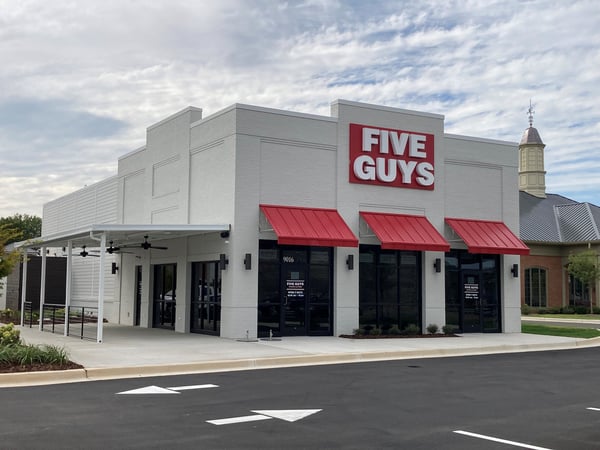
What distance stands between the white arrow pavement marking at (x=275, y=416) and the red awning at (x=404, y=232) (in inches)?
496

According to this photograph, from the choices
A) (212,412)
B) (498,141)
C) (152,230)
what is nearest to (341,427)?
(212,412)

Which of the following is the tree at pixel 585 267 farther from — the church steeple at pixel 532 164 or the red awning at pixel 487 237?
the red awning at pixel 487 237

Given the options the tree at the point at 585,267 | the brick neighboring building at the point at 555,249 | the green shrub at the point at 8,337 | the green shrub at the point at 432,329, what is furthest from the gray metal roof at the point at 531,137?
the green shrub at the point at 8,337

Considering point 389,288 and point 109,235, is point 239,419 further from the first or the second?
point 389,288

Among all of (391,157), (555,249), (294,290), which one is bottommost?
(294,290)

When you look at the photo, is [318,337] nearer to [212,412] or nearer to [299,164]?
[299,164]

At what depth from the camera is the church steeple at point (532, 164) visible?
5700 centimetres

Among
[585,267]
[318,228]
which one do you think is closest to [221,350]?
[318,228]

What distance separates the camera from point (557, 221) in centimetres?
4881

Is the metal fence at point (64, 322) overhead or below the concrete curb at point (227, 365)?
overhead

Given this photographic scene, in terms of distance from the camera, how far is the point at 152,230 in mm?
20094

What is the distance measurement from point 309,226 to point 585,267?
27.5 meters

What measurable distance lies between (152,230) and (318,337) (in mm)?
6072

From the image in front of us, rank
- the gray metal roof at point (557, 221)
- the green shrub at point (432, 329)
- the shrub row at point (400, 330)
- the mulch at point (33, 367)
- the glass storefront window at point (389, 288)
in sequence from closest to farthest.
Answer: the mulch at point (33, 367) → the shrub row at point (400, 330) → the glass storefront window at point (389, 288) → the green shrub at point (432, 329) → the gray metal roof at point (557, 221)
